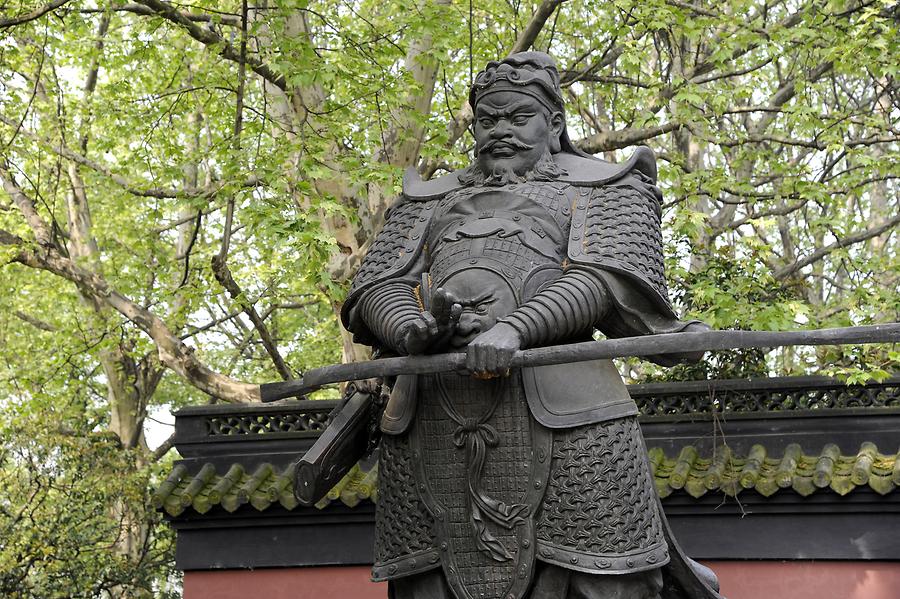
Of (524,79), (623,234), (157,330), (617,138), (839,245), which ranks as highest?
(617,138)

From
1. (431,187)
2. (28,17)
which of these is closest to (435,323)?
(431,187)

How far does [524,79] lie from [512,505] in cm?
142

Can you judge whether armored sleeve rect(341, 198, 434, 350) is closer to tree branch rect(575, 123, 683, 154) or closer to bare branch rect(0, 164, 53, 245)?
tree branch rect(575, 123, 683, 154)

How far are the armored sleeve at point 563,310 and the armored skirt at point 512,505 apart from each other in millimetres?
225

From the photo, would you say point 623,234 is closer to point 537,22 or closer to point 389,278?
point 389,278

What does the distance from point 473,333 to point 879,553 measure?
500cm

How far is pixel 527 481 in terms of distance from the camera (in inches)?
144

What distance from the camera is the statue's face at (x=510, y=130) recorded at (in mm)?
4059

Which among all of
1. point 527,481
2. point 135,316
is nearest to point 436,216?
point 527,481

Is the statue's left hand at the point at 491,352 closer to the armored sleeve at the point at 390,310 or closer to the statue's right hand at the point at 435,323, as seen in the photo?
the statue's right hand at the point at 435,323

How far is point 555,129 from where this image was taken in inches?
165

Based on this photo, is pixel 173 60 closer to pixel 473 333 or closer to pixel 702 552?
pixel 702 552

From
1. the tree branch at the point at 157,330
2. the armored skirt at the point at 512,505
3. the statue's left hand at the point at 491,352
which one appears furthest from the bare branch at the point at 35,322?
the statue's left hand at the point at 491,352

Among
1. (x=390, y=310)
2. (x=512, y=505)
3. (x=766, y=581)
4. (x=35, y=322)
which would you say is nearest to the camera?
(x=512, y=505)
